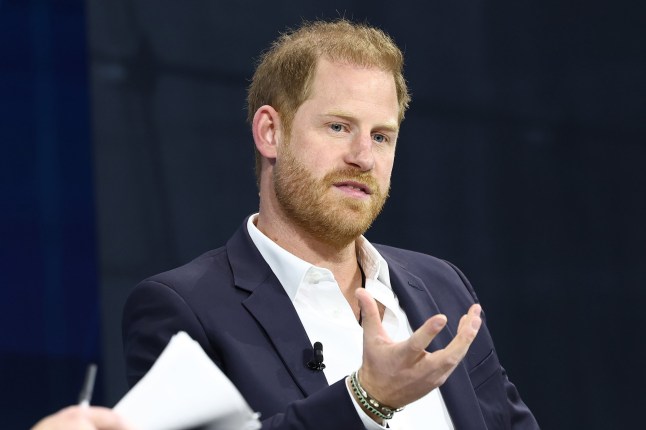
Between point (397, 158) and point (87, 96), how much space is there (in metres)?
1.11

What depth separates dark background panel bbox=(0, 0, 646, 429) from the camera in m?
2.97

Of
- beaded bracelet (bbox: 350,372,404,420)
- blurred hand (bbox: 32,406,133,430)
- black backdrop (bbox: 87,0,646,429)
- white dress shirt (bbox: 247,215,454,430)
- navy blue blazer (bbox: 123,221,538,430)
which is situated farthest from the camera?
black backdrop (bbox: 87,0,646,429)

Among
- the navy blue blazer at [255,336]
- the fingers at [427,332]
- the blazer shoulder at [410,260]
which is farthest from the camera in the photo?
the blazer shoulder at [410,260]

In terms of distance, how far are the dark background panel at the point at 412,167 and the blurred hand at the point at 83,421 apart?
67.1 inches

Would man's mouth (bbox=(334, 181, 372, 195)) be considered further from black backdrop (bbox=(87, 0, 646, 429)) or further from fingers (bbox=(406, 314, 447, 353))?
black backdrop (bbox=(87, 0, 646, 429))

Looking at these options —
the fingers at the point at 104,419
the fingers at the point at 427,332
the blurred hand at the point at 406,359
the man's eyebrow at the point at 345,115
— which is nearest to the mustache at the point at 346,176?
the man's eyebrow at the point at 345,115

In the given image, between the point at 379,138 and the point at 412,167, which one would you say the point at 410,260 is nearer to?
the point at 379,138

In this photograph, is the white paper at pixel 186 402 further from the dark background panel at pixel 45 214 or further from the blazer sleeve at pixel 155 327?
the dark background panel at pixel 45 214

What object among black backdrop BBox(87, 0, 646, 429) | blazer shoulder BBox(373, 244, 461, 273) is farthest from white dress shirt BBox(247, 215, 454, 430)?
black backdrop BBox(87, 0, 646, 429)

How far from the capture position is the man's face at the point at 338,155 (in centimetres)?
217

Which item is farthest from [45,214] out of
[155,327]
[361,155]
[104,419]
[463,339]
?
[104,419]

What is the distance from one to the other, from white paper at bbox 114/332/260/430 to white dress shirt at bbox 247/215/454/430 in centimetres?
70

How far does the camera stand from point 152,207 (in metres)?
3.12

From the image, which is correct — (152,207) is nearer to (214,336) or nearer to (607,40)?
(214,336)
